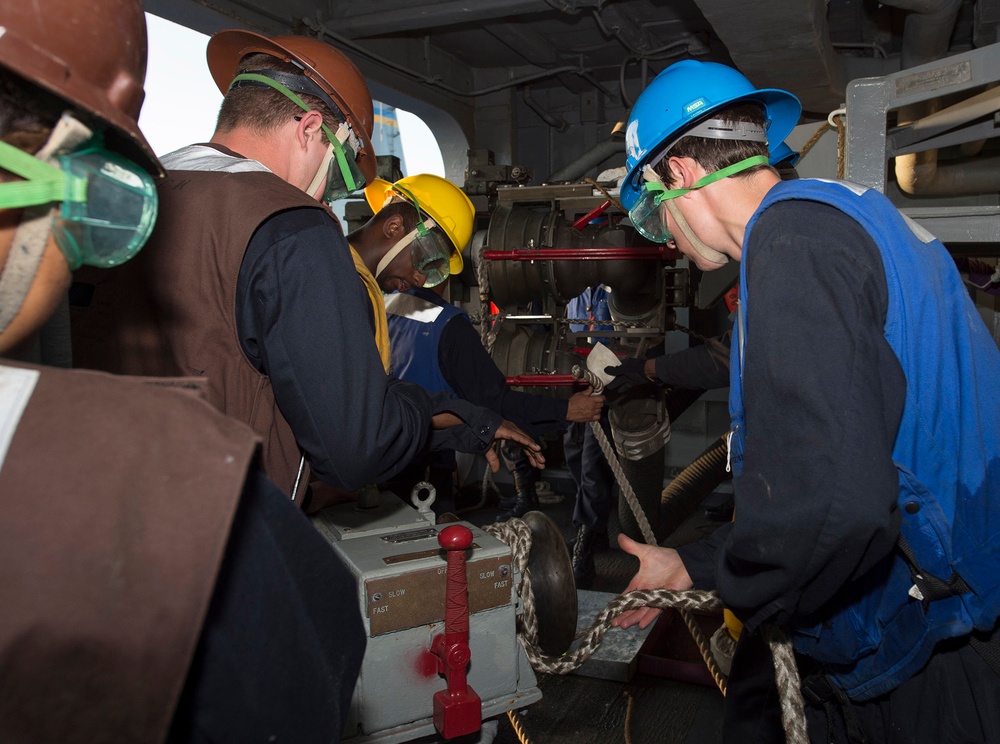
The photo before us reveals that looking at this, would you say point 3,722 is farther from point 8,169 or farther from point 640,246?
point 640,246

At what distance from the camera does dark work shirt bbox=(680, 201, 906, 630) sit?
42.8 inches

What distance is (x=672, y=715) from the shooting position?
2953 millimetres

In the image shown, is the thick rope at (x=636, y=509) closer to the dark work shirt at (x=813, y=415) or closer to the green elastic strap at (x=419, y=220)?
the green elastic strap at (x=419, y=220)

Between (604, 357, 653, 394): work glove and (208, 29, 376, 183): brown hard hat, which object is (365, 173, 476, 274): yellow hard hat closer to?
(604, 357, 653, 394): work glove

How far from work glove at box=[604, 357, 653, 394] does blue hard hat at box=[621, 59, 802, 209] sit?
1860mm

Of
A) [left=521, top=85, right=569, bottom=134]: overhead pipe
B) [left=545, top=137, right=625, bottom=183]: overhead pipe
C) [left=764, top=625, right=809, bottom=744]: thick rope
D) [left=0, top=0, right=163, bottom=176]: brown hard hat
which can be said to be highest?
[left=521, top=85, right=569, bottom=134]: overhead pipe

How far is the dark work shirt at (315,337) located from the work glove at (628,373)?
7.29ft

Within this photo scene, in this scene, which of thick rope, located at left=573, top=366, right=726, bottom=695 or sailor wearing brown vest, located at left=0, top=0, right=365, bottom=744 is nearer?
sailor wearing brown vest, located at left=0, top=0, right=365, bottom=744

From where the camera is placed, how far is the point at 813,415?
1101 millimetres

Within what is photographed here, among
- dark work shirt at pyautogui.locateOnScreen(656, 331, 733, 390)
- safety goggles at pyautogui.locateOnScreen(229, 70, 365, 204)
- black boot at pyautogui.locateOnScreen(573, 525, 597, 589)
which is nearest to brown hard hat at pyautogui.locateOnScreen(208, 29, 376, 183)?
safety goggles at pyautogui.locateOnScreen(229, 70, 365, 204)

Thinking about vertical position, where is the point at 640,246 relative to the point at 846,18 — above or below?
below

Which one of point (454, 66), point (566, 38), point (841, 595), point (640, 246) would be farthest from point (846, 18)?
point (841, 595)

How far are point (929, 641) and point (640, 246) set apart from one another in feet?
8.52

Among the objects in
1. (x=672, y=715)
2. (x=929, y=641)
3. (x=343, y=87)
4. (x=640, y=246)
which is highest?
(x=343, y=87)
